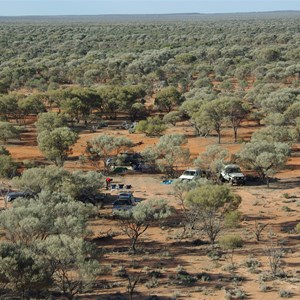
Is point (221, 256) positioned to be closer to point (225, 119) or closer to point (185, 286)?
point (185, 286)

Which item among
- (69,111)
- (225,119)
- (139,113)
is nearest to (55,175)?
(225,119)

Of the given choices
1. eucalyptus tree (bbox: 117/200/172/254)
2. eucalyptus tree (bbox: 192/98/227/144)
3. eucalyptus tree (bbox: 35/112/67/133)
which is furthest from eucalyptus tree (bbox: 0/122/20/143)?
eucalyptus tree (bbox: 117/200/172/254)

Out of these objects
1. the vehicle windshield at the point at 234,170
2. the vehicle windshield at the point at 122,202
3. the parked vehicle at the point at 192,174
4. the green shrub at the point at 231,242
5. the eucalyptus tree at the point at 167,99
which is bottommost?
the eucalyptus tree at the point at 167,99

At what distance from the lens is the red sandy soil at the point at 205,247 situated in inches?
851

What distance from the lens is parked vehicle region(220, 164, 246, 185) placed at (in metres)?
38.7

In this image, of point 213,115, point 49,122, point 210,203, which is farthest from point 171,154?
point 49,122

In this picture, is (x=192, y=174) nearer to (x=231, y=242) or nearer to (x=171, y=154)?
(x=171, y=154)

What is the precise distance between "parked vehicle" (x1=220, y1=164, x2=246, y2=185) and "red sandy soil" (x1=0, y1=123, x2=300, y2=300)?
2.42 feet

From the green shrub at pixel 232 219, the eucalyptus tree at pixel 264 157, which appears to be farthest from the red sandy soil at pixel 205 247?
the eucalyptus tree at pixel 264 157

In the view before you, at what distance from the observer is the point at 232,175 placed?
3884 centimetres

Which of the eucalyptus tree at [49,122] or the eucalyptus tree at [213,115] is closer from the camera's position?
the eucalyptus tree at [213,115]

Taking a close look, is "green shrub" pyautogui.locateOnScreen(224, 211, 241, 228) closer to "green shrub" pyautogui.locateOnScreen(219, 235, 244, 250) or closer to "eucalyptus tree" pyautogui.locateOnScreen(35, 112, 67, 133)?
"green shrub" pyautogui.locateOnScreen(219, 235, 244, 250)

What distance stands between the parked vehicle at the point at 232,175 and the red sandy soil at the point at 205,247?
74 cm

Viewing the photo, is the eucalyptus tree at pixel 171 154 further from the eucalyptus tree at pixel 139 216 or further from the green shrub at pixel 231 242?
the green shrub at pixel 231 242
